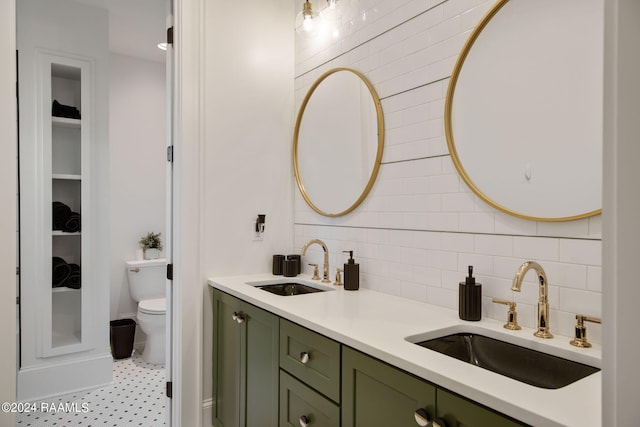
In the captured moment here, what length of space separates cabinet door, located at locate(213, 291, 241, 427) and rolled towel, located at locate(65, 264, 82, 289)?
4.47ft

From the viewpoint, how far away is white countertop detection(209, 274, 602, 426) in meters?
0.73

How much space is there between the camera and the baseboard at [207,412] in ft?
6.93

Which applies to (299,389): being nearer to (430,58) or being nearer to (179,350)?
(179,350)

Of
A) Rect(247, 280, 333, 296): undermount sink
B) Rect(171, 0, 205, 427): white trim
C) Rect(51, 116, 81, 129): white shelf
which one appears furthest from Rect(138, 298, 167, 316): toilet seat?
Rect(51, 116, 81, 129): white shelf

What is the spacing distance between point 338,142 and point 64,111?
2070mm

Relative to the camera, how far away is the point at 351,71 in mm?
1947

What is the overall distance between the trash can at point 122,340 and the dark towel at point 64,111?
169 centimetres

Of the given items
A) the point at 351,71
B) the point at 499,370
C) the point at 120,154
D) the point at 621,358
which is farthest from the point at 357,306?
the point at 120,154

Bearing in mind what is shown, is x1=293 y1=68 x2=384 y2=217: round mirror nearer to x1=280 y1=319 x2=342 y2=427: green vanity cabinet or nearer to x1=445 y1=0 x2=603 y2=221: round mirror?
x1=445 y1=0 x2=603 y2=221: round mirror

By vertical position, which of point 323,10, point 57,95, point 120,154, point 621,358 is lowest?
point 621,358

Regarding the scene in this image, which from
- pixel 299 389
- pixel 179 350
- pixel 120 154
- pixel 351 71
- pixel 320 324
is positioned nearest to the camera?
pixel 320 324

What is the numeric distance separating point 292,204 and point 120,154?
7.26 ft

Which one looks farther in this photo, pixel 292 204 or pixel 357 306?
pixel 292 204

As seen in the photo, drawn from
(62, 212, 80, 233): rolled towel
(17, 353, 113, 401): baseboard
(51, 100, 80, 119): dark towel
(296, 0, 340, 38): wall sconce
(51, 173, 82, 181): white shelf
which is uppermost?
(296, 0, 340, 38): wall sconce
